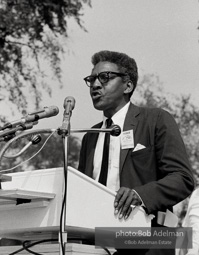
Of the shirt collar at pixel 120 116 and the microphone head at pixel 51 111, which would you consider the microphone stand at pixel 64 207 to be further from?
the shirt collar at pixel 120 116

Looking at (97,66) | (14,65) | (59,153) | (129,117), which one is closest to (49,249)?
(129,117)

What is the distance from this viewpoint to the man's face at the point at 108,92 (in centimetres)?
391

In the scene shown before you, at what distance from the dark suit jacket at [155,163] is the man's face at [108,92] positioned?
5.1 inches

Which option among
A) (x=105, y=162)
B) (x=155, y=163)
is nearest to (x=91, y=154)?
(x=105, y=162)

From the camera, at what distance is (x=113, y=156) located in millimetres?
3646

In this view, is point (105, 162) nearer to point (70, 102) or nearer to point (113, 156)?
point (113, 156)

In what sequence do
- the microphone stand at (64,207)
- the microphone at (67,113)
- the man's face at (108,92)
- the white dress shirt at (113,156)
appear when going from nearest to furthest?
1. the microphone stand at (64,207)
2. the microphone at (67,113)
3. the white dress shirt at (113,156)
4. the man's face at (108,92)

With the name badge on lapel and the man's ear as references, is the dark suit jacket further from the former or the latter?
the man's ear

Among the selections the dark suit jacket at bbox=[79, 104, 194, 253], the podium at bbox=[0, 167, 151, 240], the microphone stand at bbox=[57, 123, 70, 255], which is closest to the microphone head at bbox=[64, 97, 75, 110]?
the microphone stand at bbox=[57, 123, 70, 255]

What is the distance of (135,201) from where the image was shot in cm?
310

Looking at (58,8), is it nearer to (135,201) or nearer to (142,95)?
(142,95)

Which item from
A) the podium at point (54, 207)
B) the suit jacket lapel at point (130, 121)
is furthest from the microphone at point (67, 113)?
the suit jacket lapel at point (130, 121)

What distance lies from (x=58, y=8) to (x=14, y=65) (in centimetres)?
167

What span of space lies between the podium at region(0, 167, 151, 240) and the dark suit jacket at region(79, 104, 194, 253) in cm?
25
